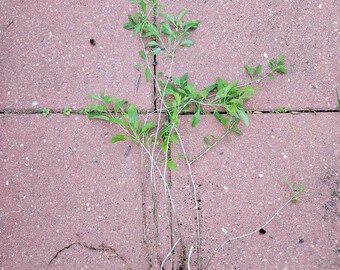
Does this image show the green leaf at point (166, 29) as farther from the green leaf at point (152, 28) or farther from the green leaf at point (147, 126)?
the green leaf at point (147, 126)

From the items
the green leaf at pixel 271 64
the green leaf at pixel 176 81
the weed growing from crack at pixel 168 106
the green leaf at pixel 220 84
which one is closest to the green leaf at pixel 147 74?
the weed growing from crack at pixel 168 106

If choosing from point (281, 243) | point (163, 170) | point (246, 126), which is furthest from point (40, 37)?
point (281, 243)

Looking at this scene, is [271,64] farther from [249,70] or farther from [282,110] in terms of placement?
[282,110]

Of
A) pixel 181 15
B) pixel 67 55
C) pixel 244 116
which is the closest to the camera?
pixel 244 116

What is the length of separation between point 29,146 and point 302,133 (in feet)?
4.91

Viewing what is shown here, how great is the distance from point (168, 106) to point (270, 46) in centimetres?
66

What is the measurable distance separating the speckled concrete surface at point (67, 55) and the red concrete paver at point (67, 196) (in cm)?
14

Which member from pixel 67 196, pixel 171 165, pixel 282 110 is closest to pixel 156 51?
pixel 171 165

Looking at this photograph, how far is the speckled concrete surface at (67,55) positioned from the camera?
2.44m

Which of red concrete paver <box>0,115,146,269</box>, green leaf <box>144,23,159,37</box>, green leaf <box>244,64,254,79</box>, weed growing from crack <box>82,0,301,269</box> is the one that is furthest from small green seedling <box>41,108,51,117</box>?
green leaf <box>244,64,254,79</box>

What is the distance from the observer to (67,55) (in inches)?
97.3

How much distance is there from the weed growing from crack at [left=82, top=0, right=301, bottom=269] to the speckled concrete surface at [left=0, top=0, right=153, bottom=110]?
8 centimetres

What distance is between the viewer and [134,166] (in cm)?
238

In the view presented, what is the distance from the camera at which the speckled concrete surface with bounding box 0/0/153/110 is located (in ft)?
8.00
